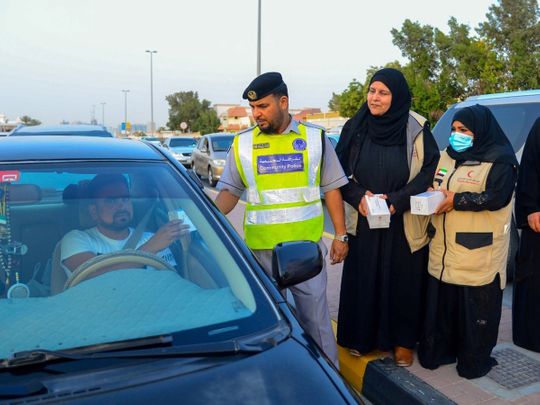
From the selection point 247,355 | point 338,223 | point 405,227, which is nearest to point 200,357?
point 247,355

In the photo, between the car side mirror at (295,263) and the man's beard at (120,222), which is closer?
the car side mirror at (295,263)

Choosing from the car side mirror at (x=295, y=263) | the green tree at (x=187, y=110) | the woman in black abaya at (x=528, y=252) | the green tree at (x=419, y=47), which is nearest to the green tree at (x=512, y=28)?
the green tree at (x=419, y=47)

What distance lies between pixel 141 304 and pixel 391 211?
2.02 meters

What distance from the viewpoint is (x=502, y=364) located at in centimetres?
379

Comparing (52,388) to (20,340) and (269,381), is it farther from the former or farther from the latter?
(269,381)

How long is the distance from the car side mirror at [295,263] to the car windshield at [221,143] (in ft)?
51.3

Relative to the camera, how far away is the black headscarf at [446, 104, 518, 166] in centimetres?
350

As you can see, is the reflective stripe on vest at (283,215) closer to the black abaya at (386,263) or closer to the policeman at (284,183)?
the policeman at (284,183)

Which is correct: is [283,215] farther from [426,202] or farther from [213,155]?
[213,155]

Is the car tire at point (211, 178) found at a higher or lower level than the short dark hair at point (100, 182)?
lower

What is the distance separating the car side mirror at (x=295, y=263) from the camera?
7.60 ft

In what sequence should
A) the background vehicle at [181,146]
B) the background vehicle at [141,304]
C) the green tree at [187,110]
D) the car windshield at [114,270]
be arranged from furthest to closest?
the green tree at [187,110] < the background vehicle at [181,146] < the car windshield at [114,270] < the background vehicle at [141,304]

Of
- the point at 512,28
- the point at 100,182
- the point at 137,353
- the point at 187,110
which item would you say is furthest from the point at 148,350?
the point at 187,110

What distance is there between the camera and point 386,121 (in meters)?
3.63
